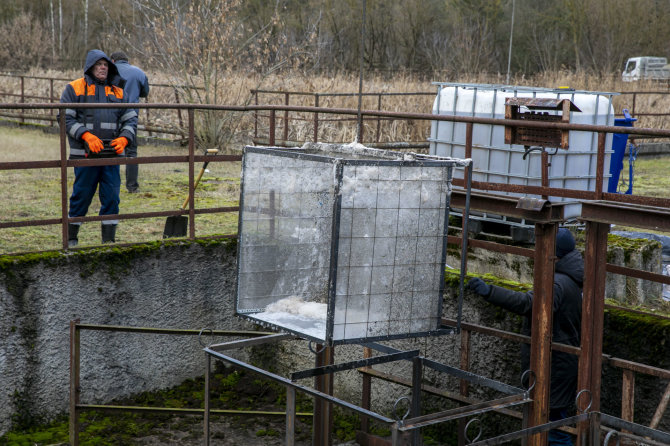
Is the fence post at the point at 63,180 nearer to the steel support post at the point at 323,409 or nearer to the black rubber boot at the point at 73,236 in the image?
the black rubber boot at the point at 73,236

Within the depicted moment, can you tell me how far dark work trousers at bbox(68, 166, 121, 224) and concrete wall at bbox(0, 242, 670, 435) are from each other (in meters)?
0.76

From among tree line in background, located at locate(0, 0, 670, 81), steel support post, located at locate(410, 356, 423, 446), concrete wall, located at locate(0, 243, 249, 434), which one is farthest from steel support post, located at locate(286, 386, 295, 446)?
tree line in background, located at locate(0, 0, 670, 81)

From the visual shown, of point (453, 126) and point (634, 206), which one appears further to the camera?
point (453, 126)

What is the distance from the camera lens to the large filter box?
13.2 ft

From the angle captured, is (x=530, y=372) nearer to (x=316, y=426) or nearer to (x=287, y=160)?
(x=316, y=426)

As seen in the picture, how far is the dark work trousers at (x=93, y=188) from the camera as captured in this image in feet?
25.2

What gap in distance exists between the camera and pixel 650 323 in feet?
18.3

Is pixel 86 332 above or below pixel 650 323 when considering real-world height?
below

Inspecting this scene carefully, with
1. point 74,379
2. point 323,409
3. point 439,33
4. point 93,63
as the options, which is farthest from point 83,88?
point 439,33

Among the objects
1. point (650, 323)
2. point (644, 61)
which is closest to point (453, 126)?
point (650, 323)

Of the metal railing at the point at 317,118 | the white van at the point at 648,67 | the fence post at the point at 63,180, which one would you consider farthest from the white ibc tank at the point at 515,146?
the white van at the point at 648,67

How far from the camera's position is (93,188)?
25.5ft

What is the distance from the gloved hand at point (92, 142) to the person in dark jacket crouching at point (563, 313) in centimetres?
390

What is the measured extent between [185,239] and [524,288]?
9.92ft
